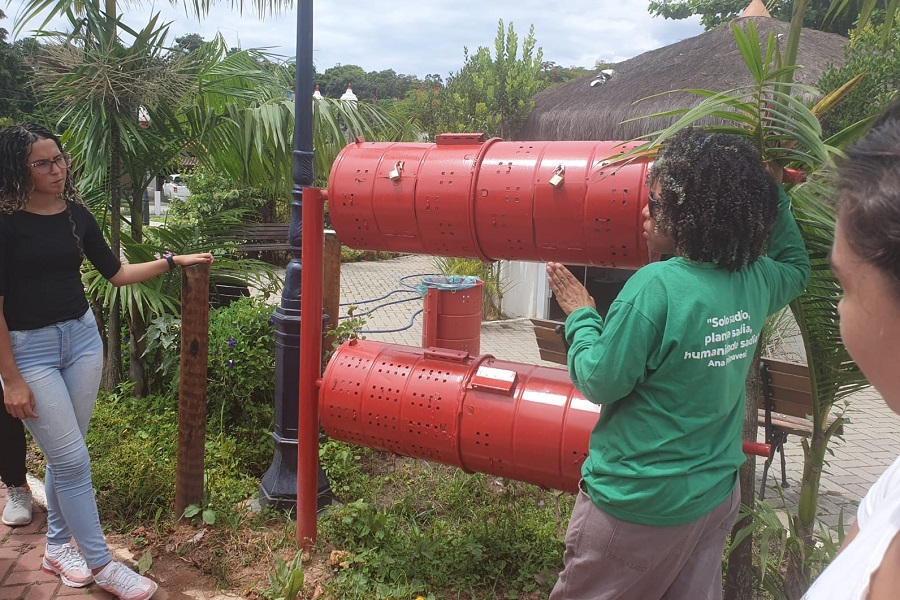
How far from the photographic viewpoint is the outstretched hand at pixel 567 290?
185 centimetres

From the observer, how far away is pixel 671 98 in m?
7.71

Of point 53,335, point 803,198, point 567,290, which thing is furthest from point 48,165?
point 803,198

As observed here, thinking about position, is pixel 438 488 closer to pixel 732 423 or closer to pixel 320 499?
pixel 320 499

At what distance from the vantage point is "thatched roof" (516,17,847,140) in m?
7.36

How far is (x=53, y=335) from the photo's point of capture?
261 centimetres

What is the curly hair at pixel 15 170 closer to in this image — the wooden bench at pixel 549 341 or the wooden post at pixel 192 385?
the wooden post at pixel 192 385

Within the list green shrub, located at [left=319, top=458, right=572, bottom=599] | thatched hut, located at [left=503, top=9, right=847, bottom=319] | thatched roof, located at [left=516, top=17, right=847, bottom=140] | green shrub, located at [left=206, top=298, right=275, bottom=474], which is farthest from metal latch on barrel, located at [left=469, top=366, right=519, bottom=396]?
thatched roof, located at [left=516, top=17, right=847, bottom=140]

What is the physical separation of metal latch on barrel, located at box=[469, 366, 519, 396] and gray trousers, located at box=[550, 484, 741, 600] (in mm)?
667

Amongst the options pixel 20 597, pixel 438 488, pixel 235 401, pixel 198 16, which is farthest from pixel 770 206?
pixel 198 16

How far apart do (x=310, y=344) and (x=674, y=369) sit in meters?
1.59

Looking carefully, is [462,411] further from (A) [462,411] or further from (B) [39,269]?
(B) [39,269]

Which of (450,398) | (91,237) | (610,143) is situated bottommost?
(450,398)

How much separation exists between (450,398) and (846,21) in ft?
48.5

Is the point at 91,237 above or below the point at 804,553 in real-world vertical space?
above
